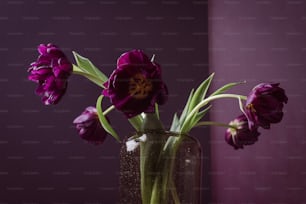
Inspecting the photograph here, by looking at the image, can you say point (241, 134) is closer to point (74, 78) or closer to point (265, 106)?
point (265, 106)

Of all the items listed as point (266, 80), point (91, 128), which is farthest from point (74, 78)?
point (91, 128)

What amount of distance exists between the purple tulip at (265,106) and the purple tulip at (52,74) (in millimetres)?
279

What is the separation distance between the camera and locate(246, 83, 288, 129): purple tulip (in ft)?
2.27

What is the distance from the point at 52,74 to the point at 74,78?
4.63ft

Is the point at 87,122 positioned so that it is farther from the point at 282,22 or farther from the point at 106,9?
the point at 106,9

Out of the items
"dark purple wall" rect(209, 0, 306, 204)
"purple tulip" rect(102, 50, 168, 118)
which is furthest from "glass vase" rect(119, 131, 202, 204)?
"dark purple wall" rect(209, 0, 306, 204)

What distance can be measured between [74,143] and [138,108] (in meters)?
1.46

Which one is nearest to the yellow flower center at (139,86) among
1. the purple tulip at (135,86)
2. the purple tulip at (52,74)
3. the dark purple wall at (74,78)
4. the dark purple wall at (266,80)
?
the purple tulip at (135,86)

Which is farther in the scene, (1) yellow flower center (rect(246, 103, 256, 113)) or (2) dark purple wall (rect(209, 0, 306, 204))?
(2) dark purple wall (rect(209, 0, 306, 204))

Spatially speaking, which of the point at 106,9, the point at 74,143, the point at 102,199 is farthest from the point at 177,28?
the point at 102,199

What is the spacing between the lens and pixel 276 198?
1.07 m

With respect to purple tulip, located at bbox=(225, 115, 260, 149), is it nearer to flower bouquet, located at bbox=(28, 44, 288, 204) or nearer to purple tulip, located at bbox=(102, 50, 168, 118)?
flower bouquet, located at bbox=(28, 44, 288, 204)

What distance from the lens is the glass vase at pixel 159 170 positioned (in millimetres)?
735

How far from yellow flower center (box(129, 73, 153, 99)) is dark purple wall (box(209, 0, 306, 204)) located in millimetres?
426
